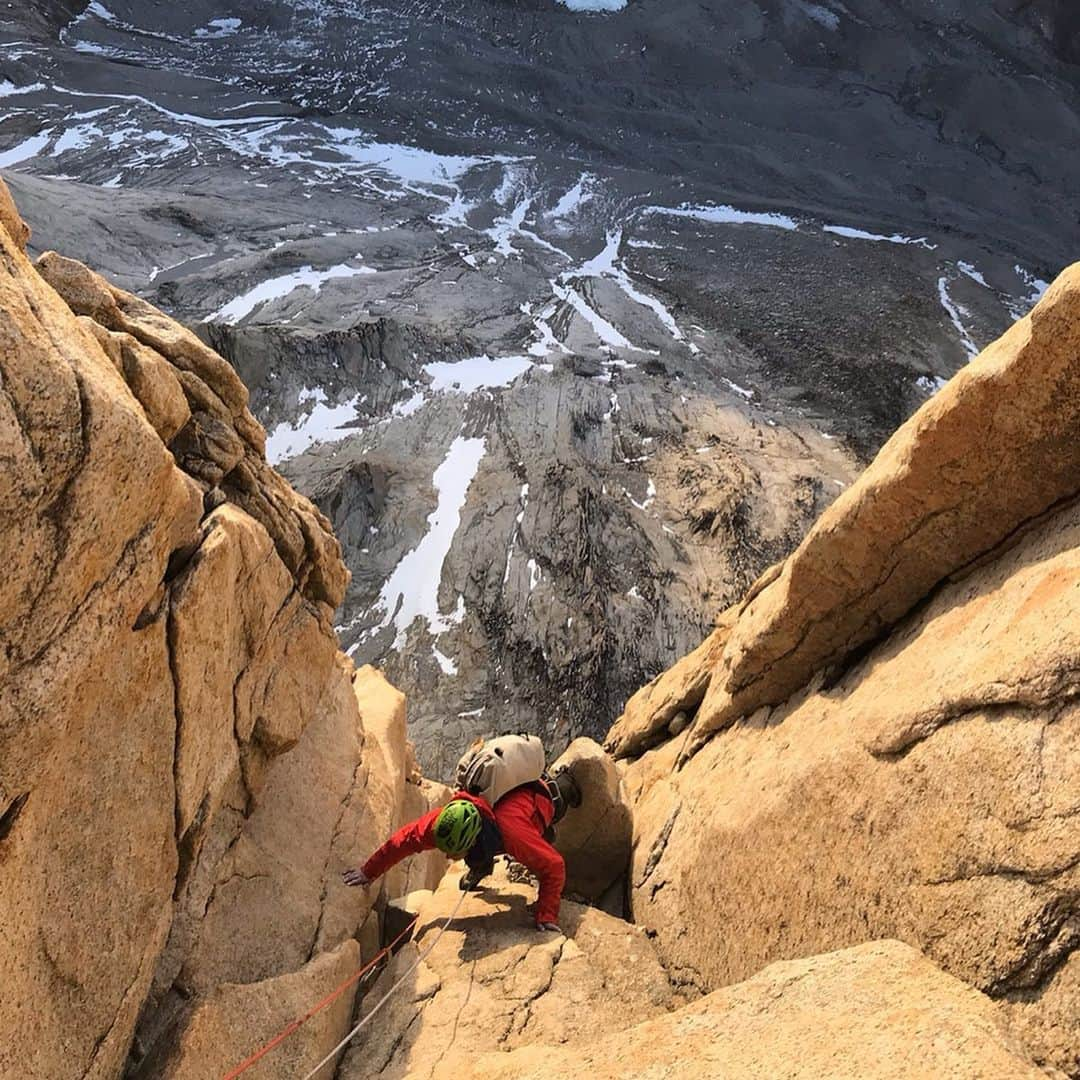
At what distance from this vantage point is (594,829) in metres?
9.25

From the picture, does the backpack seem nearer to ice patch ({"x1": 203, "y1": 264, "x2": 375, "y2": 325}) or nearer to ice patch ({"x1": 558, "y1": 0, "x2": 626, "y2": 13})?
ice patch ({"x1": 203, "y1": 264, "x2": 375, "y2": 325})

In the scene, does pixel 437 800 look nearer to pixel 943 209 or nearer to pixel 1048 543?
pixel 1048 543

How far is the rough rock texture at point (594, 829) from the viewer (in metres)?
9.16

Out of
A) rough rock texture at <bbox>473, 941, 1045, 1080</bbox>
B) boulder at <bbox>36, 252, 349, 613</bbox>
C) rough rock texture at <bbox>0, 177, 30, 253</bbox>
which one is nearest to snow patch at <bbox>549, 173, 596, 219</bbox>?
boulder at <bbox>36, 252, 349, 613</bbox>

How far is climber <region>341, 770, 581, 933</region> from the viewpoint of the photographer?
7516 mm

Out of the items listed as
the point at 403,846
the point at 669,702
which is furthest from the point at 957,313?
the point at 403,846

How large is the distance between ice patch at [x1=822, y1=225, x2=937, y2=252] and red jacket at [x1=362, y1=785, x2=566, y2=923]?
2225 inches

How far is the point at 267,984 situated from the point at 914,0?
9265 centimetres

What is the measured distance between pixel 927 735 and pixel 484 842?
435cm

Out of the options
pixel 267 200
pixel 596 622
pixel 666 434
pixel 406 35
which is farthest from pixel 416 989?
pixel 406 35

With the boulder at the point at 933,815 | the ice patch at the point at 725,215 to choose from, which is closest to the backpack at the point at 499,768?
the boulder at the point at 933,815

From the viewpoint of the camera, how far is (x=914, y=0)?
73.0 m

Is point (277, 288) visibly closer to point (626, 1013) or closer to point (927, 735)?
point (626, 1013)

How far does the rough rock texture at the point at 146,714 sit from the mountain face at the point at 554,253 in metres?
14.8
